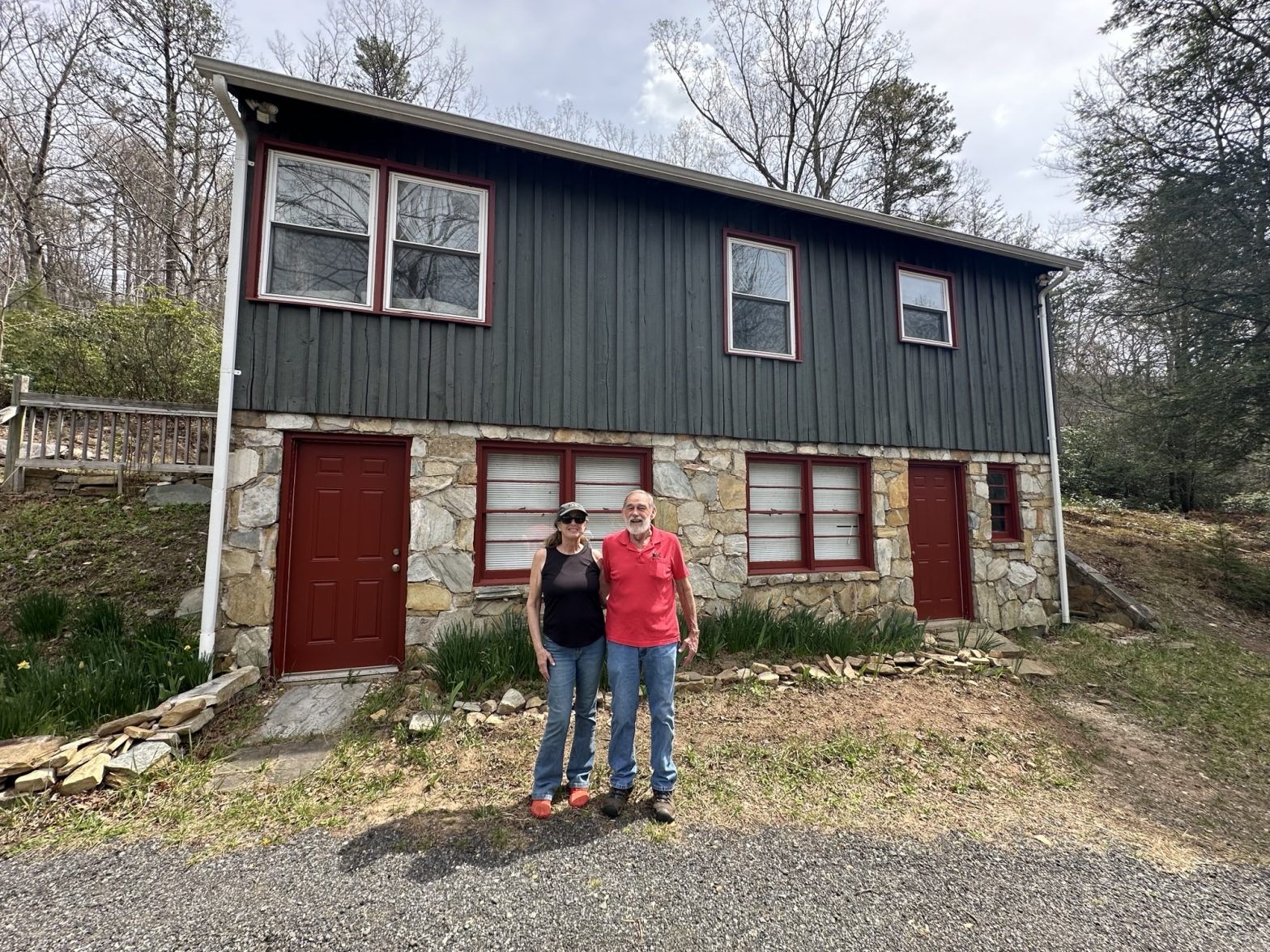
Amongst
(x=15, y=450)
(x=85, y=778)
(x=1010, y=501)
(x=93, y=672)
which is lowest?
(x=85, y=778)

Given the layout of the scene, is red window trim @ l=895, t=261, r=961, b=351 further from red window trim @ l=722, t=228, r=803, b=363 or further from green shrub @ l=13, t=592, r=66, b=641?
green shrub @ l=13, t=592, r=66, b=641

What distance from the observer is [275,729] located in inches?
157

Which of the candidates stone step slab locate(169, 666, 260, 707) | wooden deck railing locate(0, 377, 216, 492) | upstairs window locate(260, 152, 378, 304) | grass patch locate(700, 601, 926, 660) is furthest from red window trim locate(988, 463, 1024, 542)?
wooden deck railing locate(0, 377, 216, 492)

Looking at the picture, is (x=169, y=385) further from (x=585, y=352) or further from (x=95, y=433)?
(x=585, y=352)

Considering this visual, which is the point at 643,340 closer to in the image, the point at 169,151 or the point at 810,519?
the point at 810,519

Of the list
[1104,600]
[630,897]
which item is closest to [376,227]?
[630,897]

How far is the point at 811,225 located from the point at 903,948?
7.19 m

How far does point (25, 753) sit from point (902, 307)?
30.4ft

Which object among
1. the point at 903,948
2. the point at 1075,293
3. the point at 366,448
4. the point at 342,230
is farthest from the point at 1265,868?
the point at 1075,293

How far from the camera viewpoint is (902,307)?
24.4ft

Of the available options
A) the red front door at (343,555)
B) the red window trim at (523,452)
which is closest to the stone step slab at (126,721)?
the red front door at (343,555)

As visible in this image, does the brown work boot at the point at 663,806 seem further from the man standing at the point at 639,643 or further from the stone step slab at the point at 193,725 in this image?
the stone step slab at the point at 193,725

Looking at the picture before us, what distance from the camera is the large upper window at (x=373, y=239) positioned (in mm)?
5023

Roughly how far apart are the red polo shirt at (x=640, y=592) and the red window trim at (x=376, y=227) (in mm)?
3411
